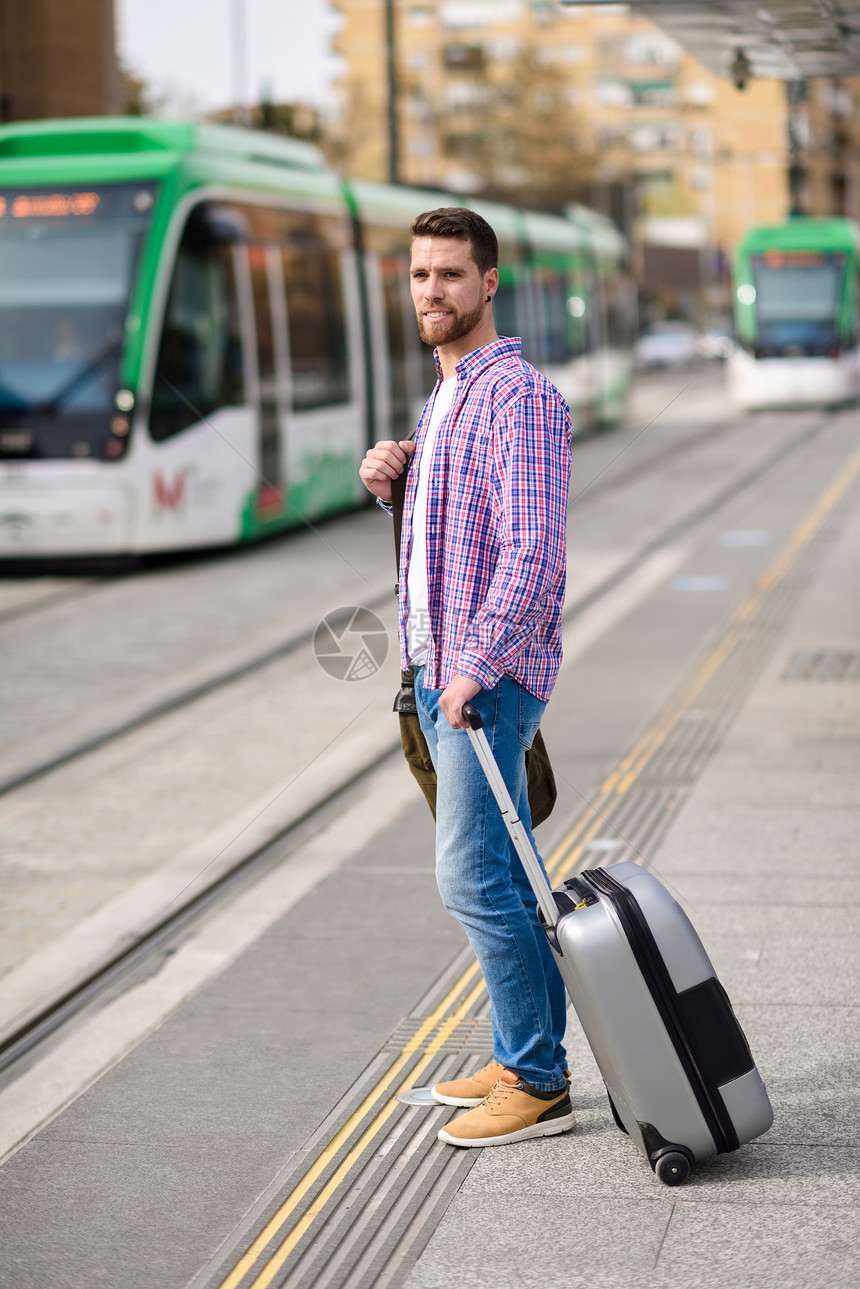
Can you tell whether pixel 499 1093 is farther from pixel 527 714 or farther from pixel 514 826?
pixel 527 714

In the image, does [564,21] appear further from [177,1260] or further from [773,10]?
[177,1260]

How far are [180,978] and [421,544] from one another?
1.87 m

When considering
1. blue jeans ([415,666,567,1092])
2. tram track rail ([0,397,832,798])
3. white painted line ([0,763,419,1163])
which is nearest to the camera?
blue jeans ([415,666,567,1092])

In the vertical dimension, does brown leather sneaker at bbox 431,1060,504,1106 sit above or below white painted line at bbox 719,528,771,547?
above

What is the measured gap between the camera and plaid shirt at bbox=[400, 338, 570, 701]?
348cm

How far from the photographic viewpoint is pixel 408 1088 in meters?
4.11

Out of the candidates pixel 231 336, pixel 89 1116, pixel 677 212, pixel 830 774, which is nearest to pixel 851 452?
pixel 231 336

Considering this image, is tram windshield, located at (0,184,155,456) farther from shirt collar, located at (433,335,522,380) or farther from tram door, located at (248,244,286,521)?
shirt collar, located at (433,335,522,380)

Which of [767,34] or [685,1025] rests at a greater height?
[767,34]

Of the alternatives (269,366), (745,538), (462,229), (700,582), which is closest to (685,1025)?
(462,229)

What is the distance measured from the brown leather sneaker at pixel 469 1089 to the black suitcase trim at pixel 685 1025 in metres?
0.57

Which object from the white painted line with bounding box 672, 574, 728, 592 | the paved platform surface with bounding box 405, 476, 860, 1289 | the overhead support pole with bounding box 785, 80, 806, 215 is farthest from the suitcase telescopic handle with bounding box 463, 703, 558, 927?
the overhead support pole with bounding box 785, 80, 806, 215

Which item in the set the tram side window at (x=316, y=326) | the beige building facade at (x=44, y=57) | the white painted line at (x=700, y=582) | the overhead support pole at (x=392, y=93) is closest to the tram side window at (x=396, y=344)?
the tram side window at (x=316, y=326)

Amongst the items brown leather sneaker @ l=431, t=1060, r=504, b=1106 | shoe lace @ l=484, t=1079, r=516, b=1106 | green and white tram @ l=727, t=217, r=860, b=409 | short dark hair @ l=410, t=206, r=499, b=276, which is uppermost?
short dark hair @ l=410, t=206, r=499, b=276
